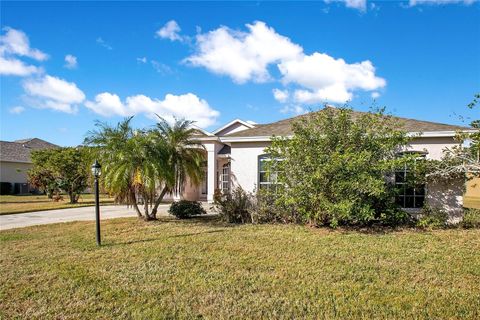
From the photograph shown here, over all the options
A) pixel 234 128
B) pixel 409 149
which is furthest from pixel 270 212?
pixel 234 128

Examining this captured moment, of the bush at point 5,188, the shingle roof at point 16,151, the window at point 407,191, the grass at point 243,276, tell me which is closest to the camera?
the grass at point 243,276

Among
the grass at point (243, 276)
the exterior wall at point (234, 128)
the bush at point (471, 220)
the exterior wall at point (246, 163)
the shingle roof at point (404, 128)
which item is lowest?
the grass at point (243, 276)

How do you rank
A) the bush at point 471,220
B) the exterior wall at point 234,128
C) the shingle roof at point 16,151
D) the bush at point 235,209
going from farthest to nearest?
1. the shingle roof at point 16,151
2. the exterior wall at point 234,128
3. the bush at point 235,209
4. the bush at point 471,220

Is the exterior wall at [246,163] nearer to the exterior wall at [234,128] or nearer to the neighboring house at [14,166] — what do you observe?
the exterior wall at [234,128]

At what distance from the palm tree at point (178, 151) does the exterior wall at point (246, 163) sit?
195cm

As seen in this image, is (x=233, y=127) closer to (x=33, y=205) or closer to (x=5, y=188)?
(x=33, y=205)

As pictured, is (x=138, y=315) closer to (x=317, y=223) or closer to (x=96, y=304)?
(x=96, y=304)

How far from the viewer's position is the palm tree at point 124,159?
38.3ft

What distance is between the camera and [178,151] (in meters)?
13.6

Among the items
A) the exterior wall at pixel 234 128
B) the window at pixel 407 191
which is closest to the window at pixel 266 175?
the window at pixel 407 191

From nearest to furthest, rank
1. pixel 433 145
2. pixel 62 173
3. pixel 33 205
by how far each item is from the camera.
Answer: pixel 433 145, pixel 33 205, pixel 62 173

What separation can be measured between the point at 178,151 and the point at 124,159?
243 centimetres

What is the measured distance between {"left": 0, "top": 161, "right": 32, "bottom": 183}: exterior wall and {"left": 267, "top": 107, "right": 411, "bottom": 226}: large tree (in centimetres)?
3528

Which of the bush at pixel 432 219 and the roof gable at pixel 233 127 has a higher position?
the roof gable at pixel 233 127
